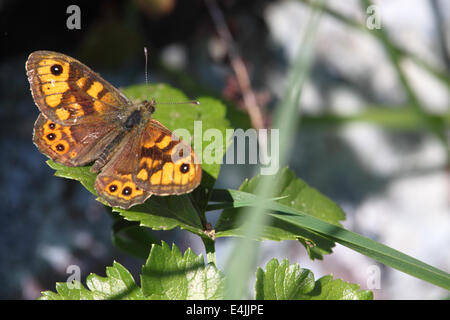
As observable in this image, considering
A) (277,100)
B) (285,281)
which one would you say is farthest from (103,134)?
(277,100)

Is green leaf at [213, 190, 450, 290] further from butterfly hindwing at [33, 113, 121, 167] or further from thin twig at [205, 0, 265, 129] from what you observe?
thin twig at [205, 0, 265, 129]

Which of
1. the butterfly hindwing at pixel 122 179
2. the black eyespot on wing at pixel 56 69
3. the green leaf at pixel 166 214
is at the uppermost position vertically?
the black eyespot on wing at pixel 56 69

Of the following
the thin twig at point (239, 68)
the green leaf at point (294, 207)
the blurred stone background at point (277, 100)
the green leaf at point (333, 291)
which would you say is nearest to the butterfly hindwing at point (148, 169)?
the green leaf at point (294, 207)

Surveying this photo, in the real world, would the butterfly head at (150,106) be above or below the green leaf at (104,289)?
above

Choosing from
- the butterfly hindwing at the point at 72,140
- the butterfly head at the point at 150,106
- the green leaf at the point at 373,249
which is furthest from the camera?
the butterfly head at the point at 150,106

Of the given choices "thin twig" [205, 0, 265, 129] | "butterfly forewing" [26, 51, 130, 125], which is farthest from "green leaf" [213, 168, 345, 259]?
"thin twig" [205, 0, 265, 129]

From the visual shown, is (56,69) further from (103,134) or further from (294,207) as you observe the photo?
(294,207)

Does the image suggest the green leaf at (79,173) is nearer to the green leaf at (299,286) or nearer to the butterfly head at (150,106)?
the butterfly head at (150,106)
